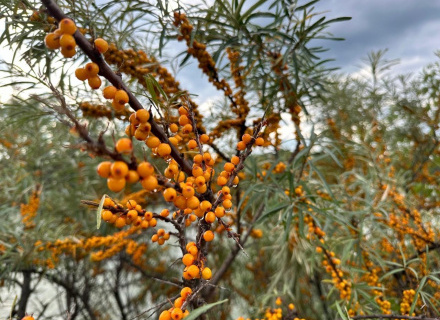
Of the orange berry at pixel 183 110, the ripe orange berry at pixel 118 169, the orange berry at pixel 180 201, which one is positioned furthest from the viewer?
the orange berry at pixel 183 110

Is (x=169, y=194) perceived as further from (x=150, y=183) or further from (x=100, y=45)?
(x=100, y=45)

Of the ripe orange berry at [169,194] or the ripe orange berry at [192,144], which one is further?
the ripe orange berry at [192,144]

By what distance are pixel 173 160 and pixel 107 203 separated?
11cm

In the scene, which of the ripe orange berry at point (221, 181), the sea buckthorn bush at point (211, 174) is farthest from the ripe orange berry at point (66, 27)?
the ripe orange berry at point (221, 181)

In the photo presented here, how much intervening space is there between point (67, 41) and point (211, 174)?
0.23 m

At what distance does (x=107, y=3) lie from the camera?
2.55 ft

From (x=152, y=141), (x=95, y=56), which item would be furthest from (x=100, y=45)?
(x=152, y=141)

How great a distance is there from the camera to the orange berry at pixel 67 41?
11.6 inches

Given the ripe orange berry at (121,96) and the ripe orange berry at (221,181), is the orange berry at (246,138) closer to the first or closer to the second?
the ripe orange berry at (221,181)

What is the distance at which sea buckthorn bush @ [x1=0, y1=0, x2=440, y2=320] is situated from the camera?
1.26 ft

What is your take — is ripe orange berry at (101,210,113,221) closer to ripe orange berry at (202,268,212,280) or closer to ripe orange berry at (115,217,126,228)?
ripe orange berry at (115,217,126,228)

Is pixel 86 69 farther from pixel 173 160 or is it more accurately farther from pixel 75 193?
pixel 75 193

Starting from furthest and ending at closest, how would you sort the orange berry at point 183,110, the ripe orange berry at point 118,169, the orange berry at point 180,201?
the orange berry at point 183,110 → the orange berry at point 180,201 → the ripe orange berry at point 118,169

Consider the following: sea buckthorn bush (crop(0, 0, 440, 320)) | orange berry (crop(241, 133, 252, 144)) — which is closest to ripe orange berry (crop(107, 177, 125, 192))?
sea buckthorn bush (crop(0, 0, 440, 320))
